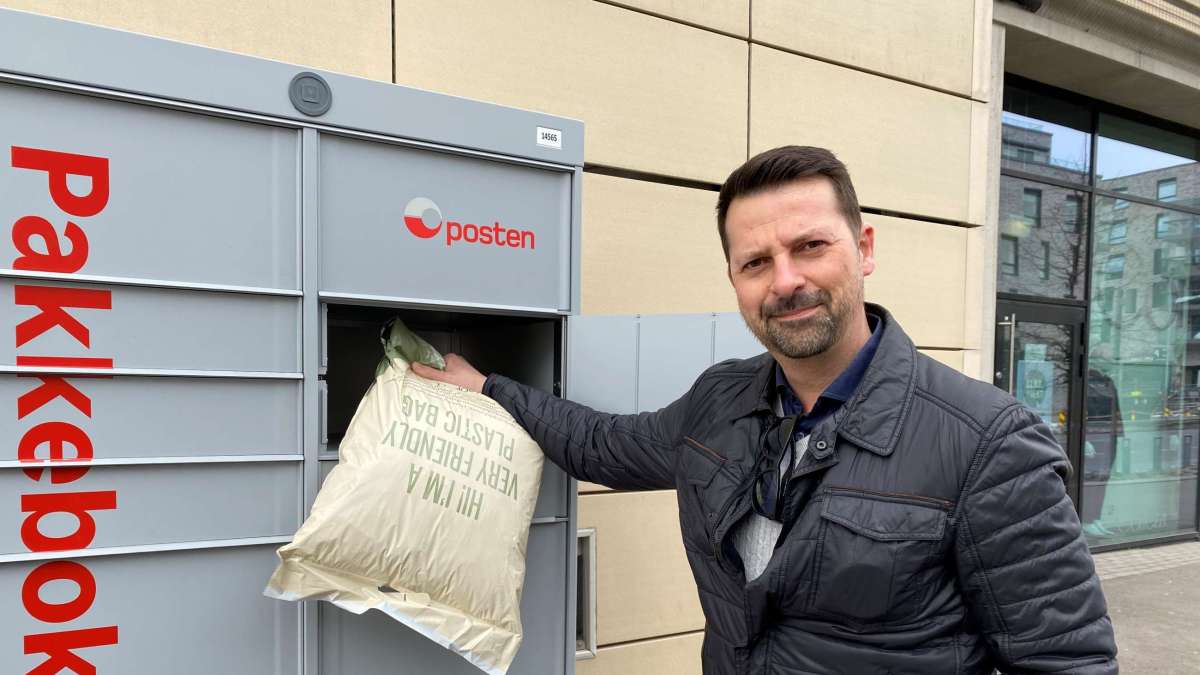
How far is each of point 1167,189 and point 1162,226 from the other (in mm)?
365

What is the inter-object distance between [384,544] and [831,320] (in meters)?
1.04

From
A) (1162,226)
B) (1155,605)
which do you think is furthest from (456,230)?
(1162,226)

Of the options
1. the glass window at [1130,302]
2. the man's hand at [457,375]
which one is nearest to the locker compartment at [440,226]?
the man's hand at [457,375]

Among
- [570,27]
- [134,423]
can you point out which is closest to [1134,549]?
[570,27]

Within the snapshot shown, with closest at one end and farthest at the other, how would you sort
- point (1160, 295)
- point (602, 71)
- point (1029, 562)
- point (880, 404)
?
1. point (1029, 562)
2. point (880, 404)
3. point (602, 71)
4. point (1160, 295)

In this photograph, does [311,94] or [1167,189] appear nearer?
[311,94]

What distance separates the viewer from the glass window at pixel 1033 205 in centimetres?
578

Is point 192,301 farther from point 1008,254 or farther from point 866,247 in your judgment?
point 1008,254

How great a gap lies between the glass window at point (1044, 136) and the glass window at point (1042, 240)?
0.16m

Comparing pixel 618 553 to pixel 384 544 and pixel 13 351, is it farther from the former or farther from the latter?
pixel 13 351

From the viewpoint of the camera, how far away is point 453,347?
93.4 inches

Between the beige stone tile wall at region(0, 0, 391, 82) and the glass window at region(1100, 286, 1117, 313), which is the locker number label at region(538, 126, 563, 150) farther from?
the glass window at region(1100, 286, 1117, 313)

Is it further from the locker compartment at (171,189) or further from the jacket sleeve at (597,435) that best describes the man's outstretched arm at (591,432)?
the locker compartment at (171,189)

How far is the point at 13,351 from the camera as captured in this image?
1.33 m
